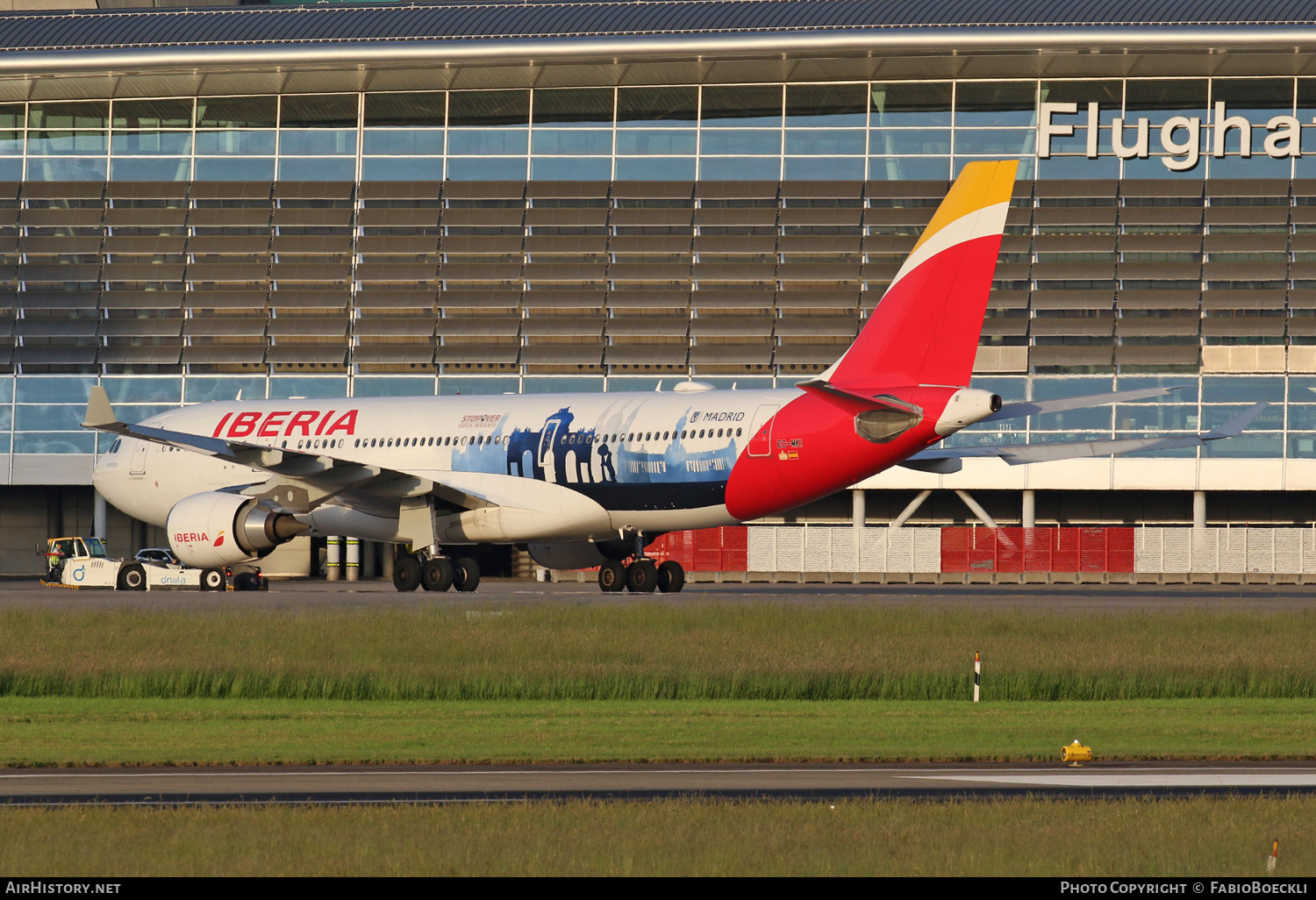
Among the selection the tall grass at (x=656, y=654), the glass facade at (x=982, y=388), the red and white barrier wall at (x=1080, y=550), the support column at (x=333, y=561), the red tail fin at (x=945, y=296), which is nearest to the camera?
the tall grass at (x=656, y=654)

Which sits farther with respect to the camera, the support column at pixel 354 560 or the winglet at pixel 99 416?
the support column at pixel 354 560

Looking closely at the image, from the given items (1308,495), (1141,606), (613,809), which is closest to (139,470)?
(1141,606)

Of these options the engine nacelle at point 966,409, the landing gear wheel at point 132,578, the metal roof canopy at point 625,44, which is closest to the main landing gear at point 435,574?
the landing gear wheel at point 132,578

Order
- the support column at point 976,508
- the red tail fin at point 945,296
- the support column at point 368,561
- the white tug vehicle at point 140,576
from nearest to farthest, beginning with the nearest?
the red tail fin at point 945,296
the white tug vehicle at point 140,576
the support column at point 976,508
the support column at point 368,561

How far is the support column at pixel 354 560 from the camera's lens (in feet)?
193

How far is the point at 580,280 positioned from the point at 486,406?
847 inches

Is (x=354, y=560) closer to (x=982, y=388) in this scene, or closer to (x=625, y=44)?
(x=625, y=44)

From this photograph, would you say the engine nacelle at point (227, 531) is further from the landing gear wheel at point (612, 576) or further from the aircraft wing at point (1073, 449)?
the aircraft wing at point (1073, 449)

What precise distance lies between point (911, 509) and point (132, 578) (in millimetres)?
25598

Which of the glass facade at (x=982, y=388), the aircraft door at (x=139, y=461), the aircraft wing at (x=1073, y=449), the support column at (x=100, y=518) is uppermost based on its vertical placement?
the glass facade at (x=982, y=388)

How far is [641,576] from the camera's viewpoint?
123 ft

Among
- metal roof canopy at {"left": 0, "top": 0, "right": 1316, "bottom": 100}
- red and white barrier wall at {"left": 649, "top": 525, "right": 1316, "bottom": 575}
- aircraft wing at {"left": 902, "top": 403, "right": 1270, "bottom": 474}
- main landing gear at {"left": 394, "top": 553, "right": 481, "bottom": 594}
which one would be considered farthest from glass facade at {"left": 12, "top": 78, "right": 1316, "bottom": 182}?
main landing gear at {"left": 394, "top": 553, "right": 481, "bottom": 594}

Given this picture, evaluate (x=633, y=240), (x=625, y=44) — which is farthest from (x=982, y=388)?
(x=625, y=44)

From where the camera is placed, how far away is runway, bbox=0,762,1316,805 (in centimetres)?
1280
